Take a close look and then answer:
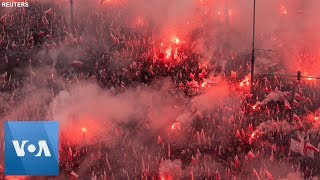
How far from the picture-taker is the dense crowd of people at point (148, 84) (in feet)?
57.9

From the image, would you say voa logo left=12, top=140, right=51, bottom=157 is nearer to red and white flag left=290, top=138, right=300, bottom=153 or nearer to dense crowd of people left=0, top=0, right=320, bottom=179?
dense crowd of people left=0, top=0, right=320, bottom=179

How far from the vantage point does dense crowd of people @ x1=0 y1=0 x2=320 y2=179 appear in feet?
57.9

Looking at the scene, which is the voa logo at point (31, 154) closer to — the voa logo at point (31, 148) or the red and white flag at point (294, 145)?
the voa logo at point (31, 148)

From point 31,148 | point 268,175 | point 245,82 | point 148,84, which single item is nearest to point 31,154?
point 31,148

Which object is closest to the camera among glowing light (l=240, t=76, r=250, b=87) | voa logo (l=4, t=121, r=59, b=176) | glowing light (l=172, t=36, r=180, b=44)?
voa logo (l=4, t=121, r=59, b=176)

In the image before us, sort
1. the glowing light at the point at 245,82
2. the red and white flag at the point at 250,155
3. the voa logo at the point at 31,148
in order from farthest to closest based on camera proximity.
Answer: the glowing light at the point at 245,82 < the red and white flag at the point at 250,155 < the voa logo at the point at 31,148

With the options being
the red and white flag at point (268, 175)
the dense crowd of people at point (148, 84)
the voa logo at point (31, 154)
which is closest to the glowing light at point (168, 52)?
the dense crowd of people at point (148, 84)

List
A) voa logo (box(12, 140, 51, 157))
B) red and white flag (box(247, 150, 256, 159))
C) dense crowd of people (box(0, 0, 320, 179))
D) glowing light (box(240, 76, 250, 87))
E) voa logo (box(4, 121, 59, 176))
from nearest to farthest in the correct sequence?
1. voa logo (box(4, 121, 59, 176))
2. voa logo (box(12, 140, 51, 157))
3. red and white flag (box(247, 150, 256, 159))
4. dense crowd of people (box(0, 0, 320, 179))
5. glowing light (box(240, 76, 250, 87))

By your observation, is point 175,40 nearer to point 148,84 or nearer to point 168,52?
point 168,52

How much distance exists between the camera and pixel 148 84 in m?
24.0

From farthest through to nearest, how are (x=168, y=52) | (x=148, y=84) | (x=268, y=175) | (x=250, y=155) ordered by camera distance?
(x=168, y=52), (x=148, y=84), (x=250, y=155), (x=268, y=175)

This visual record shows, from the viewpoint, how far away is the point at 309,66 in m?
26.5

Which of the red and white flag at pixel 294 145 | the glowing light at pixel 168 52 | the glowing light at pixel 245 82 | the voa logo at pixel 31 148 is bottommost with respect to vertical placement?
the red and white flag at pixel 294 145

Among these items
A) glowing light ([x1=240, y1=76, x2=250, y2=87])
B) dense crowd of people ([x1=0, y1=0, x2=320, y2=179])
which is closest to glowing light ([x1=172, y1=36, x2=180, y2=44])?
dense crowd of people ([x1=0, y1=0, x2=320, y2=179])
